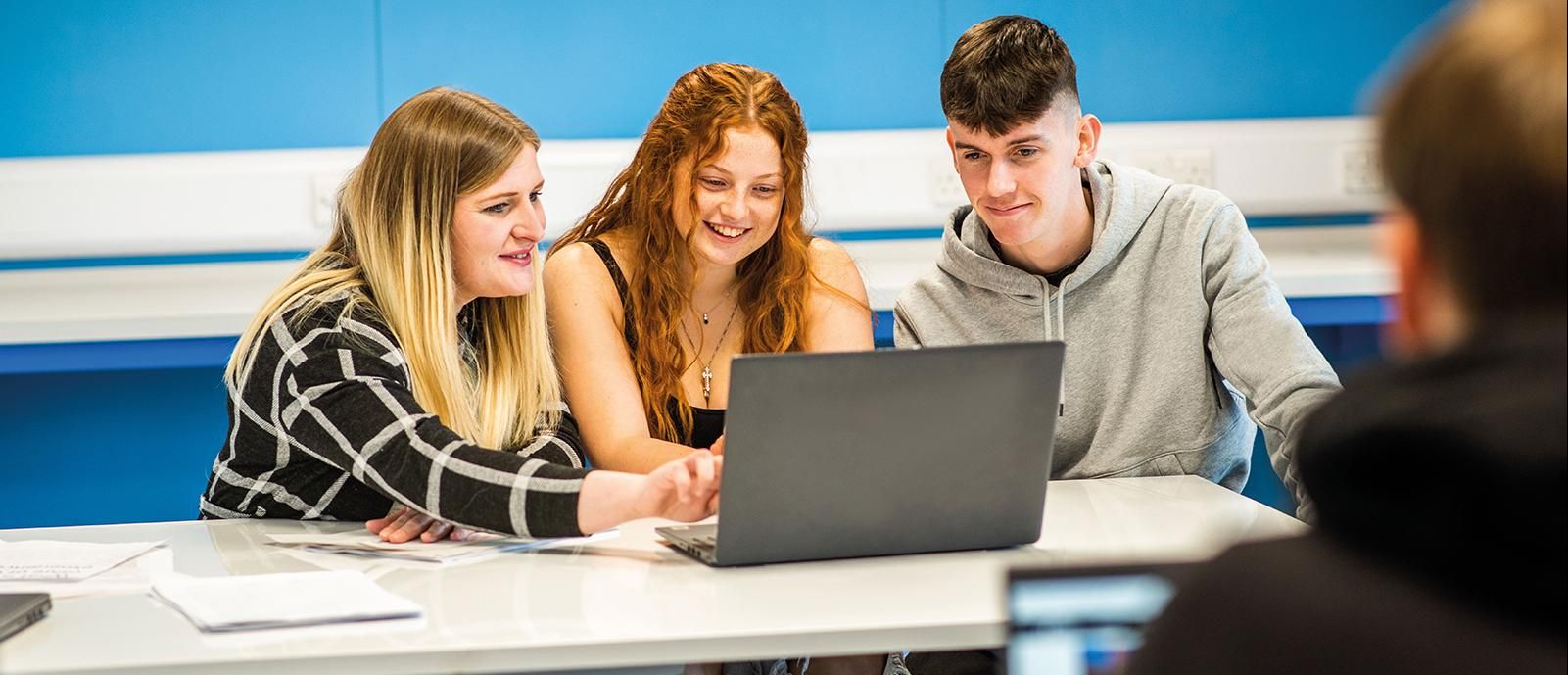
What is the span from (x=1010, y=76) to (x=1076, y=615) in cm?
135

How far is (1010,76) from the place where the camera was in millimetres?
1931

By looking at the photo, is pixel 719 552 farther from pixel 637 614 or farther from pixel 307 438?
pixel 307 438

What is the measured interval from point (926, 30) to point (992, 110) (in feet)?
4.34

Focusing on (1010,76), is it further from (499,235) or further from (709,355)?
(499,235)

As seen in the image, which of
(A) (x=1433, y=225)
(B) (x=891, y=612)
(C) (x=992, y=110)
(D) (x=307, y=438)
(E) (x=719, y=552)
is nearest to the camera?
(A) (x=1433, y=225)

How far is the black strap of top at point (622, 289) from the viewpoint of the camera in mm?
2066

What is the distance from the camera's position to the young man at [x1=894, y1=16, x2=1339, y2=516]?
194 centimetres

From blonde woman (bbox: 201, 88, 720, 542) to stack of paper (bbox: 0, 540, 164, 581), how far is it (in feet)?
0.63

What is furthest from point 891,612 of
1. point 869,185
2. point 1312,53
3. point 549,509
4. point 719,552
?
point 1312,53

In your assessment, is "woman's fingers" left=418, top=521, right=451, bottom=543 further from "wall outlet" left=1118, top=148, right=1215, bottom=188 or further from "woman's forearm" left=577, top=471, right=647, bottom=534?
"wall outlet" left=1118, top=148, right=1215, bottom=188

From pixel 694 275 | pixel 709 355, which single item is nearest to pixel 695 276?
pixel 694 275

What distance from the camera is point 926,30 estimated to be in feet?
10.5

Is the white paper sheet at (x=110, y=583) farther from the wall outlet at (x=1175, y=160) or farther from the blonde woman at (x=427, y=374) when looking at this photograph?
the wall outlet at (x=1175, y=160)

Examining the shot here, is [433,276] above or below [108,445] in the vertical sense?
above
